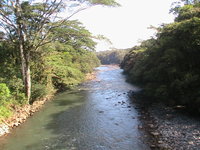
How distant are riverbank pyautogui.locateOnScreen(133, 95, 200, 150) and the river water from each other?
66 centimetres

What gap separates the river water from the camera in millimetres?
8168

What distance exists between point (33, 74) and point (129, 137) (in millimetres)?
10628

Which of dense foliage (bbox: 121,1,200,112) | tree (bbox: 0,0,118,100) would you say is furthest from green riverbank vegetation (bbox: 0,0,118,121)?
dense foliage (bbox: 121,1,200,112)

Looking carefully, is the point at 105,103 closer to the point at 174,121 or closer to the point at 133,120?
the point at 133,120

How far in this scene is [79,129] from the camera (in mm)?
10102

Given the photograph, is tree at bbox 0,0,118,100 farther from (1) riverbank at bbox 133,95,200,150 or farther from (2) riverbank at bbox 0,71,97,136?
(1) riverbank at bbox 133,95,200,150

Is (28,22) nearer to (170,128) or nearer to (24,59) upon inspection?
(24,59)

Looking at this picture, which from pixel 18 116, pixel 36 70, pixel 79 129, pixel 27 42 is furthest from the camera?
pixel 36 70

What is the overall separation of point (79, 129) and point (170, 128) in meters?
5.32

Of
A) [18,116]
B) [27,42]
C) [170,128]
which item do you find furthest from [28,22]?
[170,128]

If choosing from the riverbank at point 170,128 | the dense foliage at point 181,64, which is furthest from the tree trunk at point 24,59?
the dense foliage at point 181,64

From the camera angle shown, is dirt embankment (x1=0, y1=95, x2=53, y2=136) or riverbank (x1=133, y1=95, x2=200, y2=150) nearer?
riverbank (x1=133, y1=95, x2=200, y2=150)

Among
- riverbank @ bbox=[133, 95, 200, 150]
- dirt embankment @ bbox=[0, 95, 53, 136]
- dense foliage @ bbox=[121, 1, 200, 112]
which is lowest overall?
riverbank @ bbox=[133, 95, 200, 150]

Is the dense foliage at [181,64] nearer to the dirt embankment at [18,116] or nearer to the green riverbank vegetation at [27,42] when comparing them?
the green riverbank vegetation at [27,42]
